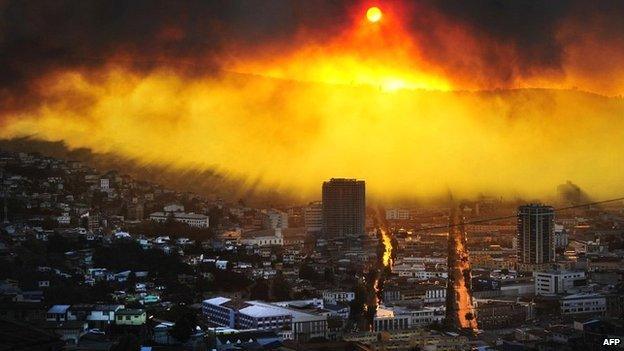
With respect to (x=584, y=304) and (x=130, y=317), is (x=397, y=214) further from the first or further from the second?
(x=130, y=317)

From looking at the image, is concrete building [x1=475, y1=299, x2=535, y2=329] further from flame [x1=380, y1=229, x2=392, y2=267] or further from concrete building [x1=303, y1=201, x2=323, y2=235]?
concrete building [x1=303, y1=201, x2=323, y2=235]

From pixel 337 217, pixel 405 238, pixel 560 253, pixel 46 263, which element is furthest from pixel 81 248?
pixel 560 253

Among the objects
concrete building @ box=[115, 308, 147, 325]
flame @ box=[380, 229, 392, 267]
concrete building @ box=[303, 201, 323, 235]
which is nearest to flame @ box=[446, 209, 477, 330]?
flame @ box=[380, 229, 392, 267]

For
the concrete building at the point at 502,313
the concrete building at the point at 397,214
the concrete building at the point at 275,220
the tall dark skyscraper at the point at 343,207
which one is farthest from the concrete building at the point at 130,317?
the concrete building at the point at 397,214

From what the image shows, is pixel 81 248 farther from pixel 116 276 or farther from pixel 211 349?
pixel 211 349

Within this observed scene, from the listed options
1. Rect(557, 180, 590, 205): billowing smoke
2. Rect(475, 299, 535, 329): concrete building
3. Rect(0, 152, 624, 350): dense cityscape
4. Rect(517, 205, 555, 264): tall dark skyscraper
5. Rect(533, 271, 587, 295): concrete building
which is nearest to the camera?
Rect(0, 152, 624, 350): dense cityscape

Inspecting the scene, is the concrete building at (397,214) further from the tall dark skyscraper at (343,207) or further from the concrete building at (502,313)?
the concrete building at (502,313)

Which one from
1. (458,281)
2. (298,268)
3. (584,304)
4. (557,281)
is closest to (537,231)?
(557,281)
